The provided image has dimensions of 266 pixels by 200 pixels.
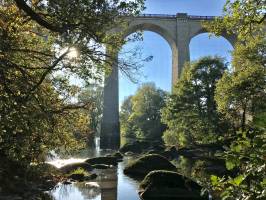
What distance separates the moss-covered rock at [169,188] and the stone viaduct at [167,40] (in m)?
43.8

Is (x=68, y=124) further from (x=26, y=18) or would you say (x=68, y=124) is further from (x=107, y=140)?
(x=107, y=140)

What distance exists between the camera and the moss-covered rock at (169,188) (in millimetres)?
19094

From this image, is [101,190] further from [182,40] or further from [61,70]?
[182,40]

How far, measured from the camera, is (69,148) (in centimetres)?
1267

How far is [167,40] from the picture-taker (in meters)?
69.0

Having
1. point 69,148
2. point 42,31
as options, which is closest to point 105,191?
point 69,148

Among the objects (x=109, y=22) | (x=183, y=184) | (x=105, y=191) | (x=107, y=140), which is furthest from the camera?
(x=107, y=140)

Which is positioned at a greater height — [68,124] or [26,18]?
[26,18]

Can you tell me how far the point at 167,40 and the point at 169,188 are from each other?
5141cm

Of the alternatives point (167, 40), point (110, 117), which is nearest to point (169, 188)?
point (110, 117)

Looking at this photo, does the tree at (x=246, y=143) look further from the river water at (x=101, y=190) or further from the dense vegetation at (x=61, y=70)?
the river water at (x=101, y=190)

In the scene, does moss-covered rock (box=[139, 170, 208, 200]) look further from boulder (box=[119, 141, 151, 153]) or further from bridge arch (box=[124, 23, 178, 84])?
bridge arch (box=[124, 23, 178, 84])

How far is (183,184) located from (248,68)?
1845cm

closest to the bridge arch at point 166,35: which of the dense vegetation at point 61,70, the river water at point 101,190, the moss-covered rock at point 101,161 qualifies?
the moss-covered rock at point 101,161
